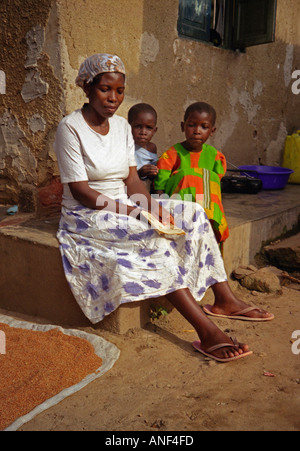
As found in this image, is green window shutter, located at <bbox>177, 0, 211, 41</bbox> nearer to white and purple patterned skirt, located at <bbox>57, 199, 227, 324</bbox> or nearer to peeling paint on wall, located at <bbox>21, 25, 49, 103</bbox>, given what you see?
peeling paint on wall, located at <bbox>21, 25, 49, 103</bbox>

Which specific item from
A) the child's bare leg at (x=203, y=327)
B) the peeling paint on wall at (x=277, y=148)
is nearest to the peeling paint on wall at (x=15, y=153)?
the child's bare leg at (x=203, y=327)

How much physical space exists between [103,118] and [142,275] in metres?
0.98

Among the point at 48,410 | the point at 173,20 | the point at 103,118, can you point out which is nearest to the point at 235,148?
the point at 173,20

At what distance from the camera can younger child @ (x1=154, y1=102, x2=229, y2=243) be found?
9.53ft

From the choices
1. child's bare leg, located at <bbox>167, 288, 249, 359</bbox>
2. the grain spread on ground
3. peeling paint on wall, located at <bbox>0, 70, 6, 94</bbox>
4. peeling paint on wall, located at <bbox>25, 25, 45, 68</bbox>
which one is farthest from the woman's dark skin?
peeling paint on wall, located at <bbox>0, 70, 6, 94</bbox>

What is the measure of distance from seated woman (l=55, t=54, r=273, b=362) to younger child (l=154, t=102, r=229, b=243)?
22 cm

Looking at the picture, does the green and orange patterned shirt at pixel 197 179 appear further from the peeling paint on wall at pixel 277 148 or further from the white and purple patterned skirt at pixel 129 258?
the peeling paint on wall at pixel 277 148

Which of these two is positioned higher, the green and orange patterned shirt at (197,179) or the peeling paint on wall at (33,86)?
the peeling paint on wall at (33,86)

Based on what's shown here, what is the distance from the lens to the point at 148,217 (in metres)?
2.52

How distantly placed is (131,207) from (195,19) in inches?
112

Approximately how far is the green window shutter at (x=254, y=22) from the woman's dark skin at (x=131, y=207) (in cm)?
284

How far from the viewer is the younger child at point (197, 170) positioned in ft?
9.53

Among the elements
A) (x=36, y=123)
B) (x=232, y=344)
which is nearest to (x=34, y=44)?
(x=36, y=123)

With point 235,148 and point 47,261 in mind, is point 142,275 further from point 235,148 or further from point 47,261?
point 235,148
